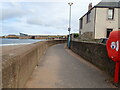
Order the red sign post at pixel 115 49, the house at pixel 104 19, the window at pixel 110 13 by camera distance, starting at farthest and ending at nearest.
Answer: the window at pixel 110 13
the house at pixel 104 19
the red sign post at pixel 115 49

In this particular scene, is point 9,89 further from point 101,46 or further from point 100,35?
point 100,35

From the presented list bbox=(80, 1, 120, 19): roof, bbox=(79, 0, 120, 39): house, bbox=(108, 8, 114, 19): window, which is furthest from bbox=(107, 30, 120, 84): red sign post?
bbox=(108, 8, 114, 19): window

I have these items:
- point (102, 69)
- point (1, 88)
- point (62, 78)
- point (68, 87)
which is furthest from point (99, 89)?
point (1, 88)

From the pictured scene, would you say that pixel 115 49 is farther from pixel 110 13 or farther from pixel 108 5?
pixel 108 5

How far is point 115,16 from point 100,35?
152 inches

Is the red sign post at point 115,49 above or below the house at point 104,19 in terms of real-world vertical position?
below

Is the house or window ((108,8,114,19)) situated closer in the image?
the house

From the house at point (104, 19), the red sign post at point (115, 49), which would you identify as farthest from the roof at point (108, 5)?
the red sign post at point (115, 49)

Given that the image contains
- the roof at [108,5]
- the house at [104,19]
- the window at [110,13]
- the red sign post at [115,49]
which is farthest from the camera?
the window at [110,13]

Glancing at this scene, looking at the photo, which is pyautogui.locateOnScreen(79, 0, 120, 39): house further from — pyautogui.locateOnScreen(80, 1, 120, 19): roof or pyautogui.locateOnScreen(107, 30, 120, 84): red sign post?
pyautogui.locateOnScreen(107, 30, 120, 84): red sign post

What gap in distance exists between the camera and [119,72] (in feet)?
17.0

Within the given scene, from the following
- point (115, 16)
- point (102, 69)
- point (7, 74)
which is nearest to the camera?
point (7, 74)

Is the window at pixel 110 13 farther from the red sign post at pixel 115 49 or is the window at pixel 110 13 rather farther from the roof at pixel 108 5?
the red sign post at pixel 115 49

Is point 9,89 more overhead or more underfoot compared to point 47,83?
more overhead
